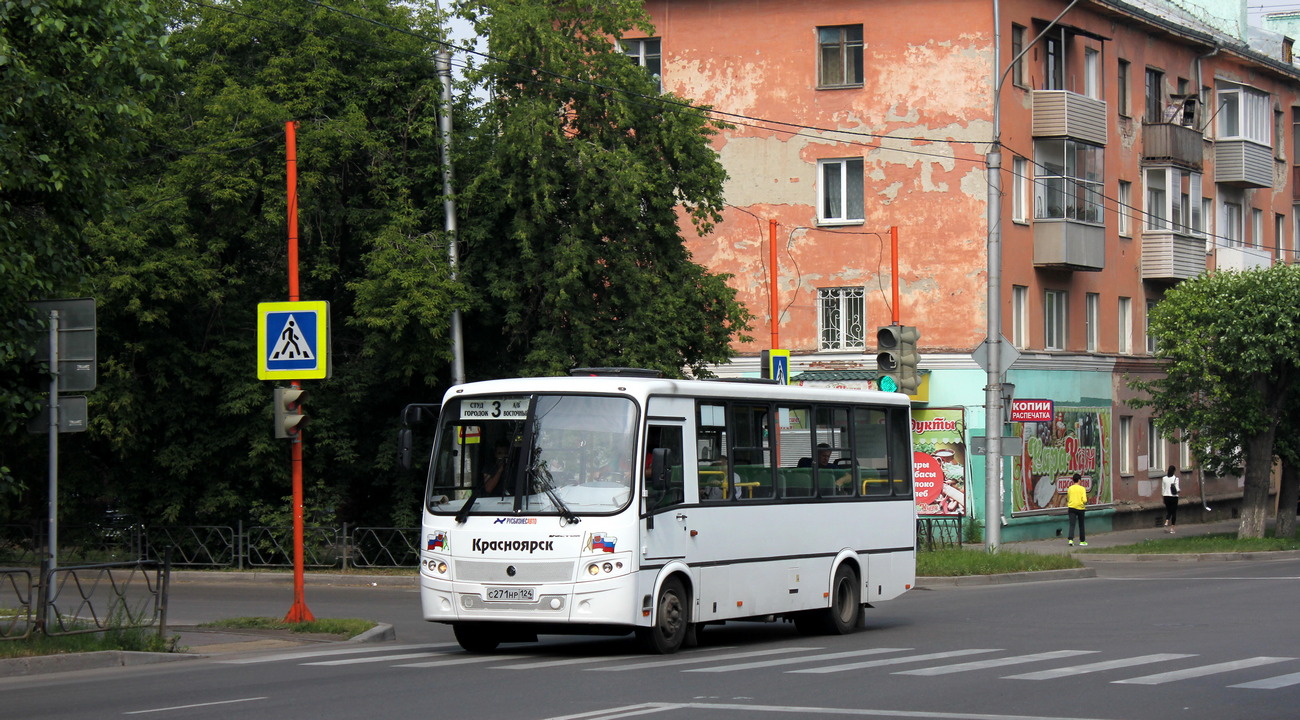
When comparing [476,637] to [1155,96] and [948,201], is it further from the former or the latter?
[1155,96]

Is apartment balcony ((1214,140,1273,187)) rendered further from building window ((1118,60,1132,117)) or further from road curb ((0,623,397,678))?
road curb ((0,623,397,678))

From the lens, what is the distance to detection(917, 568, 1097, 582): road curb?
26858mm

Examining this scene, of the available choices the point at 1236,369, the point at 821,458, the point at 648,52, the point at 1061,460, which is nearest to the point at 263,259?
the point at 821,458

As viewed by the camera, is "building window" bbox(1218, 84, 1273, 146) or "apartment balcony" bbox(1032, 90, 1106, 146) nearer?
"apartment balcony" bbox(1032, 90, 1106, 146)

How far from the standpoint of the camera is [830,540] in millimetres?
18500

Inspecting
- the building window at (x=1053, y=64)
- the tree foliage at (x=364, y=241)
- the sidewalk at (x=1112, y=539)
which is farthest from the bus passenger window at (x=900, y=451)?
the building window at (x=1053, y=64)

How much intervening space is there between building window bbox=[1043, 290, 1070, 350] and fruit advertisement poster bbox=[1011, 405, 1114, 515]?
176 cm

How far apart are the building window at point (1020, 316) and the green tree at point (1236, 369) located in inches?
142

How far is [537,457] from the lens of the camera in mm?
15547

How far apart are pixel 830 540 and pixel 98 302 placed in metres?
14.7

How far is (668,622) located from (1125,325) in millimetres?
34889

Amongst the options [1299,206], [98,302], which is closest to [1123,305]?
[1299,206]

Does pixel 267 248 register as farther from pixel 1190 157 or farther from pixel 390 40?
pixel 1190 157

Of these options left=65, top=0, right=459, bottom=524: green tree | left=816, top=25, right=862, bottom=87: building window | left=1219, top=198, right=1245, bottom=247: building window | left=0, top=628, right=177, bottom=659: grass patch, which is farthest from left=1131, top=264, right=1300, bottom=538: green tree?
left=0, top=628, right=177, bottom=659: grass patch
